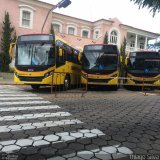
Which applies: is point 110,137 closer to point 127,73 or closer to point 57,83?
point 57,83

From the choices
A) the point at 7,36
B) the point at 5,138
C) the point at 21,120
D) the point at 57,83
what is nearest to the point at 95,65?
the point at 57,83

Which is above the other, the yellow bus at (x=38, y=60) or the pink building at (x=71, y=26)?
the pink building at (x=71, y=26)

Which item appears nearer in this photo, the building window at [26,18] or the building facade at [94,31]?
the building window at [26,18]

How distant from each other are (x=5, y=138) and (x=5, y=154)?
91 centimetres

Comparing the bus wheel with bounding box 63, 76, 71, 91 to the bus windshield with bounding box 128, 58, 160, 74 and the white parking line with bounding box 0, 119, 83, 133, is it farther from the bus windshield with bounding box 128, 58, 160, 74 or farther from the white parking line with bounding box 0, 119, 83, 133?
the white parking line with bounding box 0, 119, 83, 133

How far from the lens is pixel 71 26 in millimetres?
37062

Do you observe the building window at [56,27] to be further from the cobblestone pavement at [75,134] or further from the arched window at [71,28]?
the cobblestone pavement at [75,134]

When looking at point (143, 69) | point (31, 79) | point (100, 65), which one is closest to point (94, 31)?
point (143, 69)

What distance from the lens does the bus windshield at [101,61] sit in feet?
55.7

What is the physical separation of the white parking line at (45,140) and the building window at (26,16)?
26.3 meters

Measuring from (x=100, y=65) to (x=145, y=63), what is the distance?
4.61 metres

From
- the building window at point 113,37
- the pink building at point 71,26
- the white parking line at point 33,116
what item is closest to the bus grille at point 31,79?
the white parking line at point 33,116

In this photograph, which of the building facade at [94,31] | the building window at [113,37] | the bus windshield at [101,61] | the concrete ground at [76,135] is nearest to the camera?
the concrete ground at [76,135]

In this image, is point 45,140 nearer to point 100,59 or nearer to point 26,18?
point 100,59
